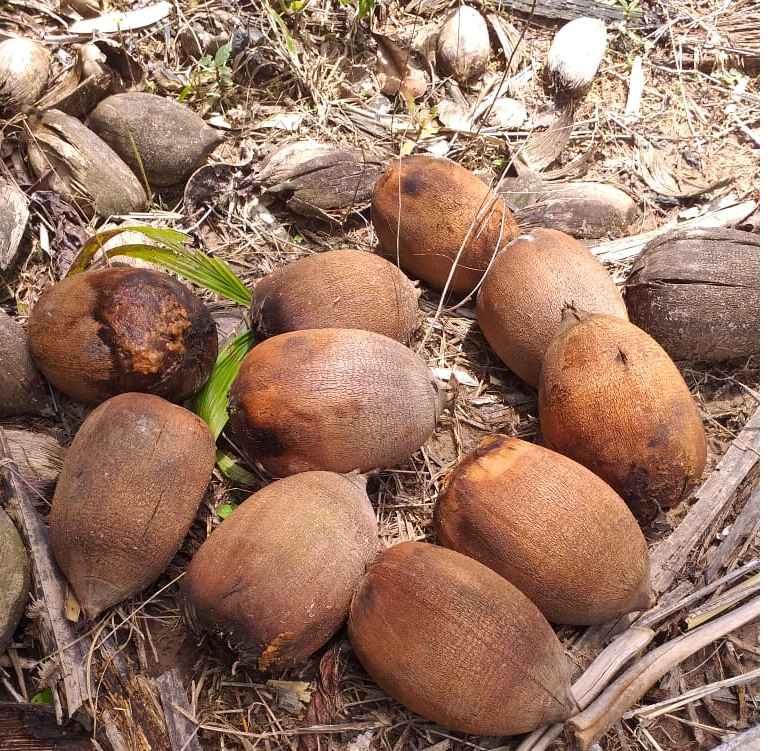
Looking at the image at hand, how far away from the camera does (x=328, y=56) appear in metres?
3.53

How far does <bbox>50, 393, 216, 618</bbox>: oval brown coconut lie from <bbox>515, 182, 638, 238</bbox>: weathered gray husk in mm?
1777

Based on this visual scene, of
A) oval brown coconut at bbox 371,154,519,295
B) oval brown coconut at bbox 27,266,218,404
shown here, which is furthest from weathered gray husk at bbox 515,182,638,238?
oval brown coconut at bbox 27,266,218,404

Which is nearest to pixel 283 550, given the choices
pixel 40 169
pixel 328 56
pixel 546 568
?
pixel 546 568

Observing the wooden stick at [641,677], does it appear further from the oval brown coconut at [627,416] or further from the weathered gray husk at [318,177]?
the weathered gray husk at [318,177]

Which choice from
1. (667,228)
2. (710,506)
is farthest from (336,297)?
(667,228)

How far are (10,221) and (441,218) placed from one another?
161cm

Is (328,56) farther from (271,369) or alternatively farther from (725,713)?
(725,713)

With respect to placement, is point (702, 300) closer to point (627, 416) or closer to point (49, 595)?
point (627, 416)

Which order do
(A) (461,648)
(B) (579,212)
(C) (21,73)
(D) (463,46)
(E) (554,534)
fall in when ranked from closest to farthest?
(A) (461,648)
(E) (554,534)
(C) (21,73)
(B) (579,212)
(D) (463,46)

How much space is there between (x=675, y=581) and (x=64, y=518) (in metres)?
1.90

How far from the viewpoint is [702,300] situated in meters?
2.58

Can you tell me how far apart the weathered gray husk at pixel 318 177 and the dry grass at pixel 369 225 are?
0.26 feet

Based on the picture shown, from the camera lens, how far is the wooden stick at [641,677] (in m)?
1.90

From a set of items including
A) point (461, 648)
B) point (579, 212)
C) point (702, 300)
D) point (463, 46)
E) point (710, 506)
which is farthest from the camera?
point (463, 46)
